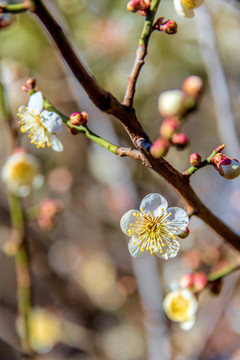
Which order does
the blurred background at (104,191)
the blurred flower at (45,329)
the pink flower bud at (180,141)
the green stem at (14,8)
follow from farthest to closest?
the blurred background at (104,191) → the blurred flower at (45,329) → the pink flower bud at (180,141) → the green stem at (14,8)

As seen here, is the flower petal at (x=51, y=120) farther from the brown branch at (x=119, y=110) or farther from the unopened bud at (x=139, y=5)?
the unopened bud at (x=139, y=5)

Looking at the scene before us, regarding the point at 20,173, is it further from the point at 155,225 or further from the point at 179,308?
the point at 179,308

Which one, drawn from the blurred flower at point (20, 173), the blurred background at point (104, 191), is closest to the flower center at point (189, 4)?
the blurred flower at point (20, 173)

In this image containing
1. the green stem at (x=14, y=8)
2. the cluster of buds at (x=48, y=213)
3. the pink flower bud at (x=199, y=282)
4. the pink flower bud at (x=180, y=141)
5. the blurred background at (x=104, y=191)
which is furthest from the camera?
the blurred background at (x=104, y=191)

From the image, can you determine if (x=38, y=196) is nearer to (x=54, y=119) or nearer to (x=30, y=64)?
(x=30, y=64)

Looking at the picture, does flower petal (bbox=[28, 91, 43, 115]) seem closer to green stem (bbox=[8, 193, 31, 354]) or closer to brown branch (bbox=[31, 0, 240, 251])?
brown branch (bbox=[31, 0, 240, 251])

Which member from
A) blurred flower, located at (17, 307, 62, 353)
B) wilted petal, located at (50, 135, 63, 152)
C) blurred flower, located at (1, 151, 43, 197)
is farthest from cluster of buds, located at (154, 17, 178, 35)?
blurred flower, located at (17, 307, 62, 353)

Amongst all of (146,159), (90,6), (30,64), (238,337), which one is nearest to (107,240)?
(238,337)
